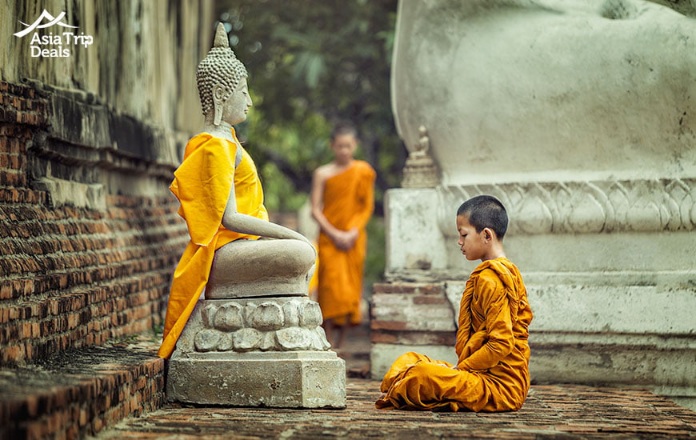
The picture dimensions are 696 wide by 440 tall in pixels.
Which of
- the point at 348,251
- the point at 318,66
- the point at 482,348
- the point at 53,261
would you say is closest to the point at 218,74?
the point at 53,261

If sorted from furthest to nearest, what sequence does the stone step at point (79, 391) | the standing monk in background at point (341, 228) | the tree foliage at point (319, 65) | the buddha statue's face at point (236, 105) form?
the tree foliage at point (319, 65), the standing monk in background at point (341, 228), the buddha statue's face at point (236, 105), the stone step at point (79, 391)

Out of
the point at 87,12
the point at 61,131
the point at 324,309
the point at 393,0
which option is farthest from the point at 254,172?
the point at 393,0

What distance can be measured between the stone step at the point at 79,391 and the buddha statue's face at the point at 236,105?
1.15m

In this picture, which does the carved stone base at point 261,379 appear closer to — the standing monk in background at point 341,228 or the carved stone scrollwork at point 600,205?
the carved stone scrollwork at point 600,205

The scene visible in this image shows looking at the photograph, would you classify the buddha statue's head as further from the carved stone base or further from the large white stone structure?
the large white stone structure

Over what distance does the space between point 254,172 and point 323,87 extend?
7.33 m

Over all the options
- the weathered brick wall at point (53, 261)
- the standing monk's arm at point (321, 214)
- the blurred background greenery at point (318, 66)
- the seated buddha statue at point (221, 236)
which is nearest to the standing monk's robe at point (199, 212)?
the seated buddha statue at point (221, 236)

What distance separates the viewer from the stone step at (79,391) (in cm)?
310

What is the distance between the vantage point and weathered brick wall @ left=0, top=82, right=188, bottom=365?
4.10 meters

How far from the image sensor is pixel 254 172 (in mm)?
4957

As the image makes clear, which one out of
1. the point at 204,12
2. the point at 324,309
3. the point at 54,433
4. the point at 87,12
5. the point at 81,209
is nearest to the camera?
the point at 54,433

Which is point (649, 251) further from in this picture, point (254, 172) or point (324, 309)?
point (324, 309)

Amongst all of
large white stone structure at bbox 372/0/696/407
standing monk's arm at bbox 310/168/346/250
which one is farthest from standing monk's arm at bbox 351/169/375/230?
large white stone structure at bbox 372/0/696/407

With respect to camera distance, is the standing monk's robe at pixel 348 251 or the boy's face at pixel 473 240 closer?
the boy's face at pixel 473 240
